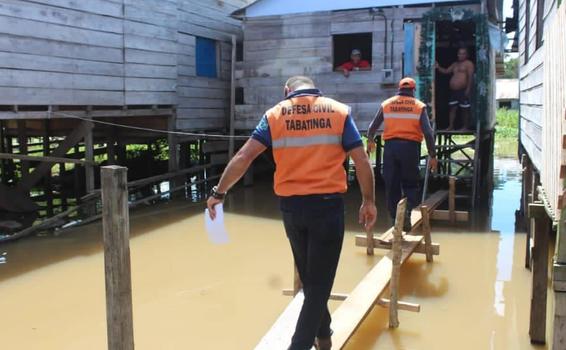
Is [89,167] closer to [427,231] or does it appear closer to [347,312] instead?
[427,231]

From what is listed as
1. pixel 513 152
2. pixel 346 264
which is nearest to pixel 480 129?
pixel 346 264

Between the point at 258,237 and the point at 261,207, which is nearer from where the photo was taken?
the point at 258,237

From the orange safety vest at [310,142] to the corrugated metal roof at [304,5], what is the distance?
875 cm

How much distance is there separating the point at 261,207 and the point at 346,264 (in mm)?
4473

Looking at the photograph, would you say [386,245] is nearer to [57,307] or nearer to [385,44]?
[57,307]

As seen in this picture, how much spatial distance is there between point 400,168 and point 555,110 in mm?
2916

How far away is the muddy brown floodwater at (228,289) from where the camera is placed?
221 inches

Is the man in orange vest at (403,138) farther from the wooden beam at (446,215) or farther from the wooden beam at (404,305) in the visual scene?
the wooden beam at (446,215)

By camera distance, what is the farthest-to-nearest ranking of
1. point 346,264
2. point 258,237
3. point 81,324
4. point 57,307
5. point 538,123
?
point 258,237
point 346,264
point 538,123
point 57,307
point 81,324

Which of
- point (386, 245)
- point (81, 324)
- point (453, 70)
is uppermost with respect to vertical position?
point (453, 70)

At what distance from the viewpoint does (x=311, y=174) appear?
3.70 metres

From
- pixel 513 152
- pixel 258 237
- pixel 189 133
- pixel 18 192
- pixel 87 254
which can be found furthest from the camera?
pixel 513 152

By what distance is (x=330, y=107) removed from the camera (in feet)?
12.1

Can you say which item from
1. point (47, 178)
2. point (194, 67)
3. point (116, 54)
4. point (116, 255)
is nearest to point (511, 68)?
point (194, 67)
